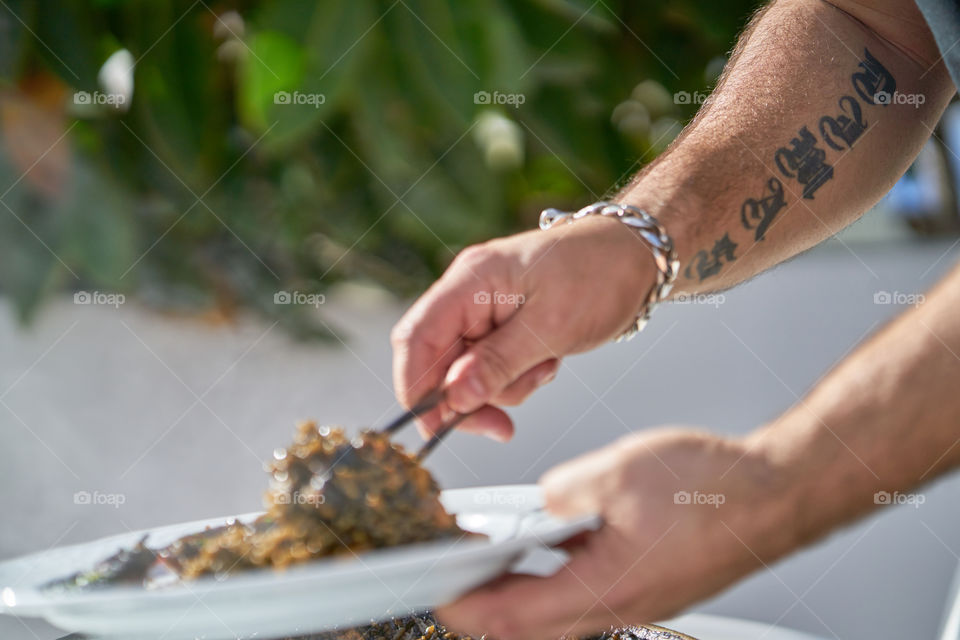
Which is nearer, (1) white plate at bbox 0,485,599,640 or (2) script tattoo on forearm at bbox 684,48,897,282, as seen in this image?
(1) white plate at bbox 0,485,599,640

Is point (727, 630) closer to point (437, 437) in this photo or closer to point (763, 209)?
→ point (437, 437)

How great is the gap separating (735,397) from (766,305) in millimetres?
211

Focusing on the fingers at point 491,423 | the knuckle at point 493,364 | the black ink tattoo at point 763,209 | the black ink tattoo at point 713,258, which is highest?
the black ink tattoo at point 763,209

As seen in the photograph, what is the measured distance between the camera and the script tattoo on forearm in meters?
0.86

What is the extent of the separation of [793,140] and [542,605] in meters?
0.60

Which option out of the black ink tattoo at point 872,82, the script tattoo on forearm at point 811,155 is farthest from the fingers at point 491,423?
the black ink tattoo at point 872,82

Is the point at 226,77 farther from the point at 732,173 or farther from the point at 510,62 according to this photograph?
the point at 732,173

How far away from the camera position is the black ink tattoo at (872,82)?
87cm

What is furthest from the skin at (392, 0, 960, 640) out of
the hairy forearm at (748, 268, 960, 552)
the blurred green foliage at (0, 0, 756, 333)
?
the blurred green foliage at (0, 0, 756, 333)

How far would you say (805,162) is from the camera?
2.83 ft

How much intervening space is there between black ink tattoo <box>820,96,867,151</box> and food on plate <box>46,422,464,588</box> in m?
0.57

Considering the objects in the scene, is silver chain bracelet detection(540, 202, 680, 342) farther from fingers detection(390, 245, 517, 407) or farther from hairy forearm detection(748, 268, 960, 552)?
hairy forearm detection(748, 268, 960, 552)

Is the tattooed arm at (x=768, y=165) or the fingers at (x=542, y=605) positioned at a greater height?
the tattooed arm at (x=768, y=165)

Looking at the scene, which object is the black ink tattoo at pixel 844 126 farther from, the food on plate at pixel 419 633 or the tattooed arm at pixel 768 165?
the food on plate at pixel 419 633
